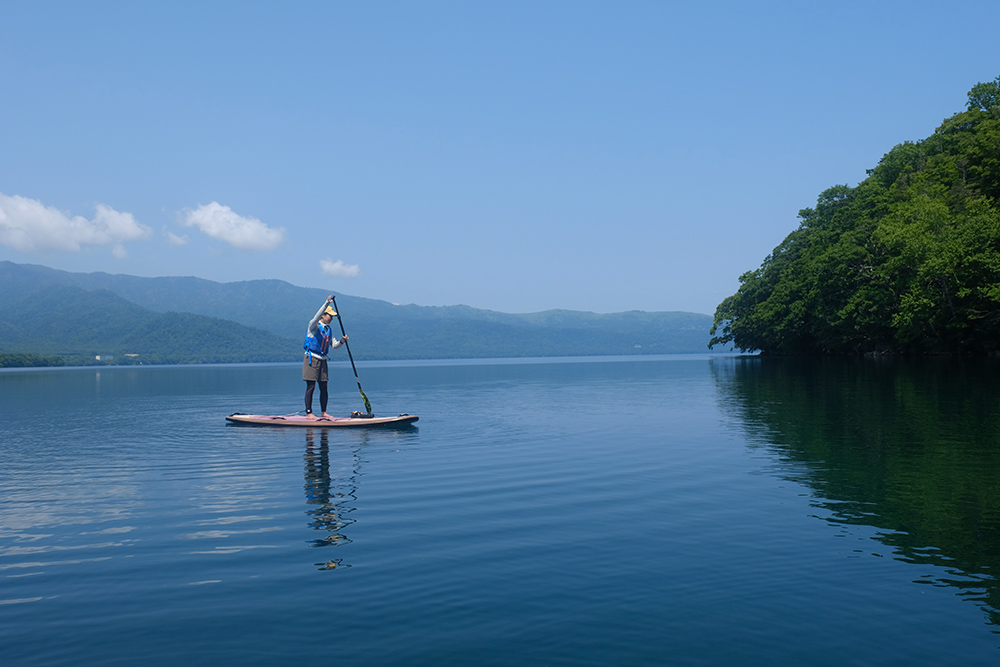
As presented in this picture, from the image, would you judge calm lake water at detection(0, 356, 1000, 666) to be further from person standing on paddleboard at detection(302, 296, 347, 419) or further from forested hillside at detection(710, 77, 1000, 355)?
forested hillside at detection(710, 77, 1000, 355)

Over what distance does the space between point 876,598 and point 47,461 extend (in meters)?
22.1

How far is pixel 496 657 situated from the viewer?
703cm

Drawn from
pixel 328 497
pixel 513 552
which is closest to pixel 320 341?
pixel 328 497

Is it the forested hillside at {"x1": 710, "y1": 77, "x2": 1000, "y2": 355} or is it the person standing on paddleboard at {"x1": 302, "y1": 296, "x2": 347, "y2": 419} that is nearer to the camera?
the person standing on paddleboard at {"x1": 302, "y1": 296, "x2": 347, "y2": 419}

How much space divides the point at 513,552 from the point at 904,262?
239 ft

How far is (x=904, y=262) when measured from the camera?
7194 cm

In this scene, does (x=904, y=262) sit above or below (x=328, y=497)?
above

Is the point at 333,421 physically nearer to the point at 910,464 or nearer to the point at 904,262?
the point at 910,464

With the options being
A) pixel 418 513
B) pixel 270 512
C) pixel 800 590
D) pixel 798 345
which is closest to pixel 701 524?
pixel 800 590

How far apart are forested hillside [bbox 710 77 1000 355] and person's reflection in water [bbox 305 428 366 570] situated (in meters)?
60.7

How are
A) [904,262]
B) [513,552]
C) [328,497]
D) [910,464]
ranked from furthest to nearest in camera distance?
[904,262] → [910,464] → [328,497] → [513,552]

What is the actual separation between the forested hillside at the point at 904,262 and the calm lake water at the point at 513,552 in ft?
165

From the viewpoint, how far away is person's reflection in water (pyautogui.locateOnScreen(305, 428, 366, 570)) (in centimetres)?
1165

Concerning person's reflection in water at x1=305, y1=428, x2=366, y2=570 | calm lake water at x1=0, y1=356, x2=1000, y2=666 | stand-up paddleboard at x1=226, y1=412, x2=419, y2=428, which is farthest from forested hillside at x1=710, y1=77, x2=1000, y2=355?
person's reflection in water at x1=305, y1=428, x2=366, y2=570
